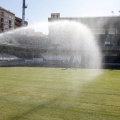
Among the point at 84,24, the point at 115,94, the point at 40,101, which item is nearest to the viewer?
the point at 40,101

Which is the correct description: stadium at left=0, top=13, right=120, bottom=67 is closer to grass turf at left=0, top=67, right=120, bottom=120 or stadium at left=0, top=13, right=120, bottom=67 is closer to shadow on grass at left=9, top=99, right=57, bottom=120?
grass turf at left=0, top=67, right=120, bottom=120

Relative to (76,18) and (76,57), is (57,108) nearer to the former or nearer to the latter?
(76,57)

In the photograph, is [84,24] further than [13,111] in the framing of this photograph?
Yes

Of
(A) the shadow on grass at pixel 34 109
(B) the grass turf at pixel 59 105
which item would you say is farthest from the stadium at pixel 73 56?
(A) the shadow on grass at pixel 34 109

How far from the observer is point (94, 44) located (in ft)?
184

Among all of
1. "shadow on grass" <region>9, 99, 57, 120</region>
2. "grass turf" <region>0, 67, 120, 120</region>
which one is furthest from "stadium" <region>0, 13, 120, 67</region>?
"shadow on grass" <region>9, 99, 57, 120</region>

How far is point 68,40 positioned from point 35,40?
27.4m

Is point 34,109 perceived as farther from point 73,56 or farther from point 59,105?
point 73,56

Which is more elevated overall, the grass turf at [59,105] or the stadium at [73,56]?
the stadium at [73,56]

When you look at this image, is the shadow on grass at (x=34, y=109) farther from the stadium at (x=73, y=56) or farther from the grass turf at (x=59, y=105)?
the stadium at (x=73, y=56)

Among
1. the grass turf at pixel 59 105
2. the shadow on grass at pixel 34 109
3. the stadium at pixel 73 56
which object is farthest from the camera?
the stadium at pixel 73 56

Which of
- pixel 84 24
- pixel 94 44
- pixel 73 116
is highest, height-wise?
pixel 84 24

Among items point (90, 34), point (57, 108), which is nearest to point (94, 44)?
point (90, 34)

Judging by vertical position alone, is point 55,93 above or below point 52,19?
below
